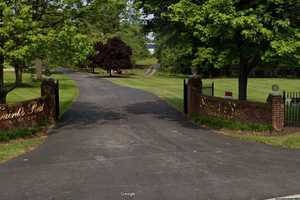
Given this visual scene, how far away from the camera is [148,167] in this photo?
11.3 metres

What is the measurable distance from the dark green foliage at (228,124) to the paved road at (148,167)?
73 centimetres

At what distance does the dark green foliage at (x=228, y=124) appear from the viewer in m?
16.5

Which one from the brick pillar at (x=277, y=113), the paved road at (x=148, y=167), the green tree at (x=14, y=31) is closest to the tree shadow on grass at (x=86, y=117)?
the paved road at (x=148, y=167)

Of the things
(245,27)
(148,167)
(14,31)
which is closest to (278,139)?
(245,27)

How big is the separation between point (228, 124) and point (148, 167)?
686 centimetres

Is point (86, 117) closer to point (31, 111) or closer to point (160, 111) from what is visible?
point (160, 111)

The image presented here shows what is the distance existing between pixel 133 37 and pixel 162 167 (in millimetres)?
71032

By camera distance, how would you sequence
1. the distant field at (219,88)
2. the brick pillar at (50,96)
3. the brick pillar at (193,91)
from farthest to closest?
1. the distant field at (219,88)
2. the brick pillar at (193,91)
3. the brick pillar at (50,96)

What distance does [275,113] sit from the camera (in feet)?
53.7

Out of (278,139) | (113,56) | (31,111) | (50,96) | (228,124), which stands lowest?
(278,139)

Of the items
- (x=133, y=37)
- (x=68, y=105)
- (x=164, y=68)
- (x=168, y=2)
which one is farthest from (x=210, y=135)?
(x=133, y=37)

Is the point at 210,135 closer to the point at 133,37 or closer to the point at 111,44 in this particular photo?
the point at 111,44

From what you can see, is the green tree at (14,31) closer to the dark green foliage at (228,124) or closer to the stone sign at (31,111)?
the stone sign at (31,111)

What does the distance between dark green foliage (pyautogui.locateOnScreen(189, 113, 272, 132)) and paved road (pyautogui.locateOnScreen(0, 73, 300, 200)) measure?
0.73 metres
